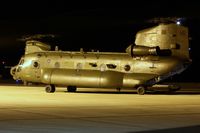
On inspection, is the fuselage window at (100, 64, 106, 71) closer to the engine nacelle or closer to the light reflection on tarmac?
the engine nacelle

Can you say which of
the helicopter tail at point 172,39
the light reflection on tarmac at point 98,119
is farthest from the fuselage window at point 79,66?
the light reflection on tarmac at point 98,119

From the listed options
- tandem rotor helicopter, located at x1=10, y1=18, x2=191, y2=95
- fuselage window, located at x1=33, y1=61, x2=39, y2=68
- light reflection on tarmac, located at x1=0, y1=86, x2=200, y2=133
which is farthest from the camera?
fuselage window, located at x1=33, y1=61, x2=39, y2=68

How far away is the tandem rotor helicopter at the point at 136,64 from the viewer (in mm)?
33312

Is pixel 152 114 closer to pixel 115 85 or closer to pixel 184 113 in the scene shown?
pixel 184 113

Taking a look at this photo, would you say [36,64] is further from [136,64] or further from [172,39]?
[172,39]

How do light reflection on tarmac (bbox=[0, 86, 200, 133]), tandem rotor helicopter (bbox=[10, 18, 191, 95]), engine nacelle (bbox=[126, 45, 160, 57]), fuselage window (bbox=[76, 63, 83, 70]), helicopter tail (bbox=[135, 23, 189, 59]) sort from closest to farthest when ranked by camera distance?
light reflection on tarmac (bbox=[0, 86, 200, 133])
engine nacelle (bbox=[126, 45, 160, 57])
tandem rotor helicopter (bbox=[10, 18, 191, 95])
helicopter tail (bbox=[135, 23, 189, 59])
fuselage window (bbox=[76, 63, 83, 70])

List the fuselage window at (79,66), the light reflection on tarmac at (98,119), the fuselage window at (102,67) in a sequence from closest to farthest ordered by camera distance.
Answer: the light reflection on tarmac at (98,119)
the fuselage window at (102,67)
the fuselage window at (79,66)

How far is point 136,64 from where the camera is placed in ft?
111

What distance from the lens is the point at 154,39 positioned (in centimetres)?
3394

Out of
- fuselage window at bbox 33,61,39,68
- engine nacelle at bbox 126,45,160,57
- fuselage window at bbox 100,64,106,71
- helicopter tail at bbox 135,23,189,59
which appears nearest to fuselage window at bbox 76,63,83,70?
fuselage window at bbox 100,64,106,71

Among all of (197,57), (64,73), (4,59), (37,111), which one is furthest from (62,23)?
(4,59)

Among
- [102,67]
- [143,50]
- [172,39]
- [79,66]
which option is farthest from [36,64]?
[172,39]

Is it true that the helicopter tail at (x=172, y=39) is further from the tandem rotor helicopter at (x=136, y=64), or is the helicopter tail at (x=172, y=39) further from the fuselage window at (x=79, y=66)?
the fuselage window at (x=79, y=66)

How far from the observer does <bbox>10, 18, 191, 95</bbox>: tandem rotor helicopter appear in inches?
1312
